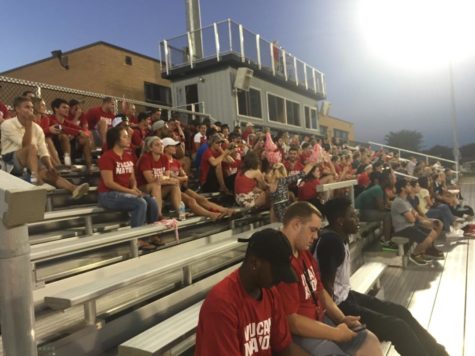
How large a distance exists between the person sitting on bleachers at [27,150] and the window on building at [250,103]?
472 inches

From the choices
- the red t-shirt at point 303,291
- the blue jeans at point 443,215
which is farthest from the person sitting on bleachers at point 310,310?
the blue jeans at point 443,215

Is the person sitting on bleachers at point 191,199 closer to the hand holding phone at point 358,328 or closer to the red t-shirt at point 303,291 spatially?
the red t-shirt at point 303,291

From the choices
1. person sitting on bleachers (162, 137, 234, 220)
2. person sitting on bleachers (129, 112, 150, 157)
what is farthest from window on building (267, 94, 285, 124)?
person sitting on bleachers (162, 137, 234, 220)

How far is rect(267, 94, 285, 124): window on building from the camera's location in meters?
18.4

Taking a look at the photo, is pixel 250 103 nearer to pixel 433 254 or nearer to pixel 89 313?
pixel 433 254

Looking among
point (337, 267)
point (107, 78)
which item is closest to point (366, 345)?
point (337, 267)

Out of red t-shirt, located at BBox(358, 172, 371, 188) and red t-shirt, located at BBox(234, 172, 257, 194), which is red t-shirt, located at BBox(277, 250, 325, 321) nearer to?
red t-shirt, located at BBox(234, 172, 257, 194)

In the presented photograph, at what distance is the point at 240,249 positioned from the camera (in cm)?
510

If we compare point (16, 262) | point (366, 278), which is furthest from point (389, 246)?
point (16, 262)

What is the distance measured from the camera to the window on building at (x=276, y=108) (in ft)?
60.2

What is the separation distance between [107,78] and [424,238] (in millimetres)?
16316

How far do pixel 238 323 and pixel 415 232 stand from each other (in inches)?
233

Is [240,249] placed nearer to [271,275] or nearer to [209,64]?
[271,275]

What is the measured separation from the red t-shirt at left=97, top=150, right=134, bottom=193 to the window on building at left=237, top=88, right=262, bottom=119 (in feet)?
38.8
